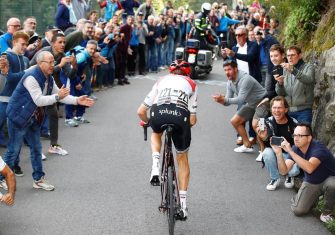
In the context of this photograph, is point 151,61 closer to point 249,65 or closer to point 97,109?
point 97,109

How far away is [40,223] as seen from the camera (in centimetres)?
670

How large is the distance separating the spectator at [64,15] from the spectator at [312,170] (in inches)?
392

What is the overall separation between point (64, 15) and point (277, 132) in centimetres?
905

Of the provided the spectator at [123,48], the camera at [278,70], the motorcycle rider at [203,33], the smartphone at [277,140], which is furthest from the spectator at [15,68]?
the motorcycle rider at [203,33]

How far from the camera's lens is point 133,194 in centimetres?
784

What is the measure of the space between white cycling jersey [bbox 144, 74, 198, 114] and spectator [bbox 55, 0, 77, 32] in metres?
9.65

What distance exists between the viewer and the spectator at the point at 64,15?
15586 mm

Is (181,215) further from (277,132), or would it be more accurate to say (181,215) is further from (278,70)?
(278,70)

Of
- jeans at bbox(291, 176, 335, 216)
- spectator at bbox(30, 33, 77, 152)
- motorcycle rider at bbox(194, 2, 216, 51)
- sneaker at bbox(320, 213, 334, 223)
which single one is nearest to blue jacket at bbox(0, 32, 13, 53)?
spectator at bbox(30, 33, 77, 152)

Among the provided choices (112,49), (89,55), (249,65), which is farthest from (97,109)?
(249,65)

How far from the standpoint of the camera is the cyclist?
6.23m

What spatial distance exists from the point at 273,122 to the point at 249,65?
11.4ft

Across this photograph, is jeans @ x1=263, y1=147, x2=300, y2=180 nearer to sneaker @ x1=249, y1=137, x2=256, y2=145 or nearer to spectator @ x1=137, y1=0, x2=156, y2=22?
sneaker @ x1=249, y1=137, x2=256, y2=145

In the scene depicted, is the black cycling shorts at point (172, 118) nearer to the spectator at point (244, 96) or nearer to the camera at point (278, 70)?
the spectator at point (244, 96)
